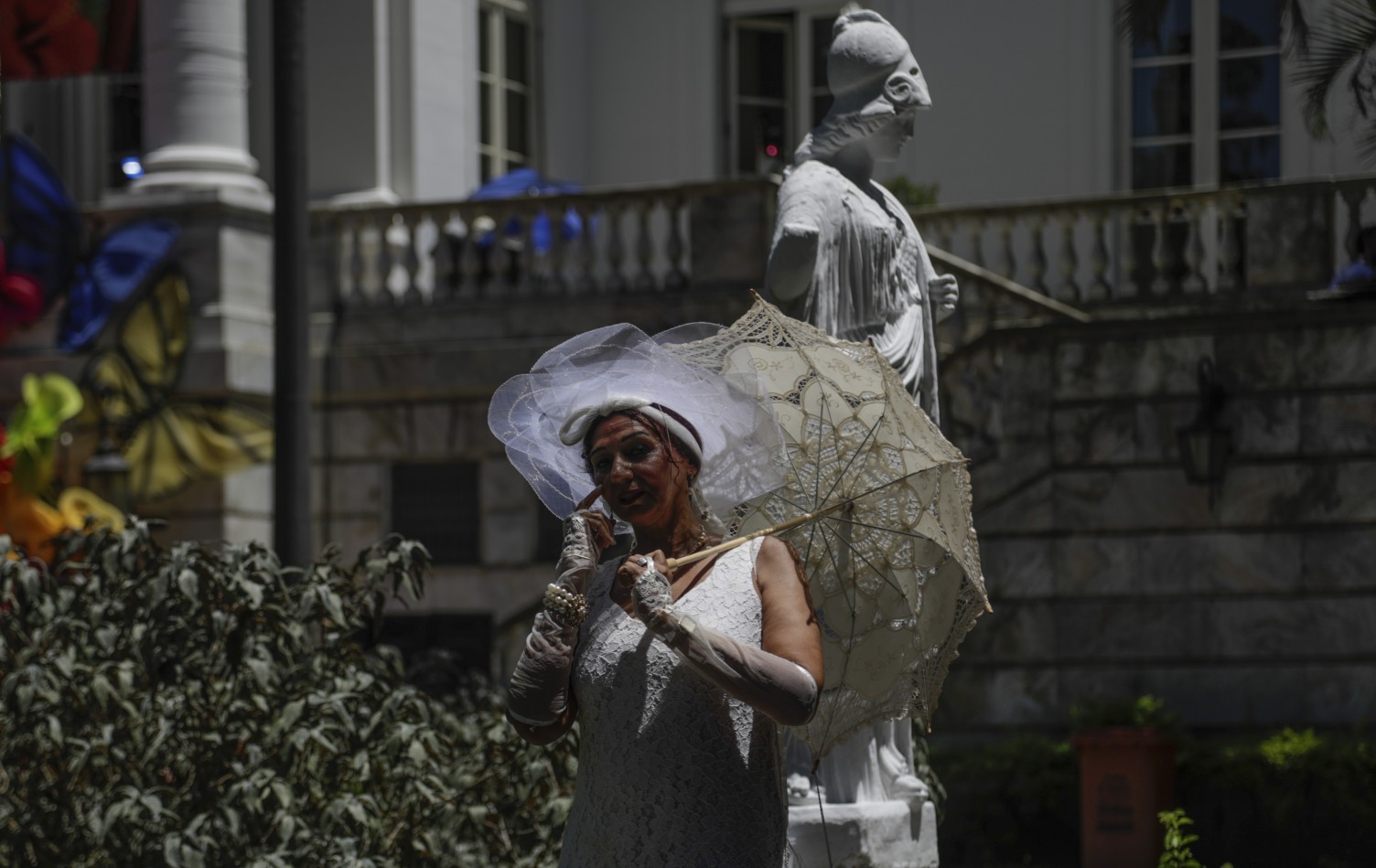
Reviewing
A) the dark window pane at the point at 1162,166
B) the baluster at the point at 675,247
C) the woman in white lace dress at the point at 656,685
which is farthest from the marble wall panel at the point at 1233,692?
the woman in white lace dress at the point at 656,685

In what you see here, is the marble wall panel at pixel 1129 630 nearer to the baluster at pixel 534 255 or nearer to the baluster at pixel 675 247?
the baluster at pixel 675 247

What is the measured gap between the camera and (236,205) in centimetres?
1872

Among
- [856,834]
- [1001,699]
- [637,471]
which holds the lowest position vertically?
[1001,699]

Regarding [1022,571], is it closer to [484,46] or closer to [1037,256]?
[1037,256]

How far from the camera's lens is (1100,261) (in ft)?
57.2

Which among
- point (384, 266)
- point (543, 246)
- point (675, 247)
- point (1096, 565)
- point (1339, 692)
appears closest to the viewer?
point (1339, 692)

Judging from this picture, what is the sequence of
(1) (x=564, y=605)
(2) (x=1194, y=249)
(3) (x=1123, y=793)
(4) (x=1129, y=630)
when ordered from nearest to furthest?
(1) (x=564, y=605) < (3) (x=1123, y=793) < (4) (x=1129, y=630) < (2) (x=1194, y=249)

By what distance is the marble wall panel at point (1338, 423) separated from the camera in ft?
50.0

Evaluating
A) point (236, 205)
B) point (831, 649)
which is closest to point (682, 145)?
point (236, 205)

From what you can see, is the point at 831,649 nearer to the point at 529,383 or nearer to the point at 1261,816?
the point at 529,383

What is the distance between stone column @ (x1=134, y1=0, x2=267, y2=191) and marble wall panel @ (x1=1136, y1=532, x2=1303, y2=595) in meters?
8.11

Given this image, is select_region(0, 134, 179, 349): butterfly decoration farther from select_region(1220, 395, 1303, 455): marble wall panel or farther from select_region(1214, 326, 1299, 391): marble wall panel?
select_region(1220, 395, 1303, 455): marble wall panel

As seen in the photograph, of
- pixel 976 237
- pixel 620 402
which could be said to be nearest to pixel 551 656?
pixel 620 402

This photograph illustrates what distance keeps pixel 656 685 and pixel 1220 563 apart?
11949 mm
